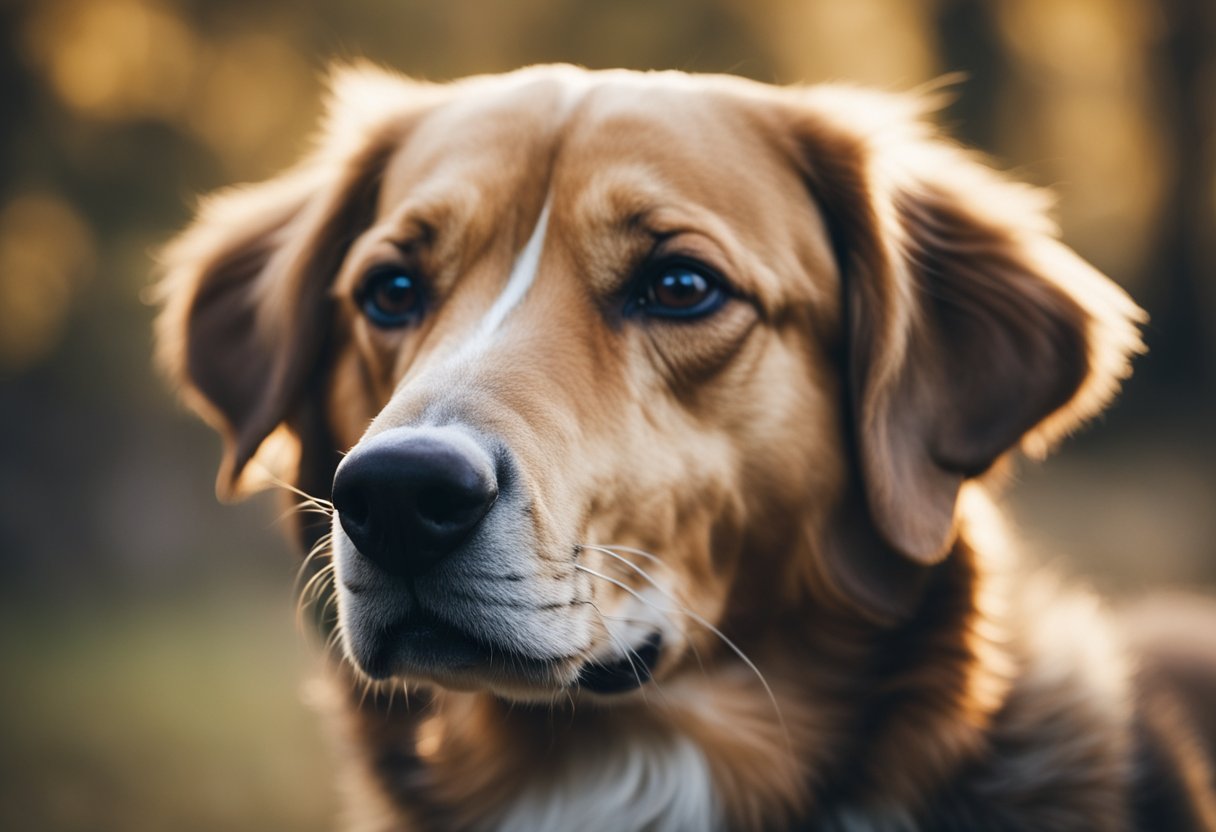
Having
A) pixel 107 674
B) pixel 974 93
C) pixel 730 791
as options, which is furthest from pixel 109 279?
pixel 974 93

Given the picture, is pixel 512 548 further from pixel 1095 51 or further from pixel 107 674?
pixel 1095 51

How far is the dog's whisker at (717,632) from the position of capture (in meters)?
2.38

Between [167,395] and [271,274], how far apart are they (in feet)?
26.5

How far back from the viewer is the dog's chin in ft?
7.32

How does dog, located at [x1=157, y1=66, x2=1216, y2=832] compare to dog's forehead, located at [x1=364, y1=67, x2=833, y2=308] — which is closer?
dog, located at [x1=157, y1=66, x2=1216, y2=832]

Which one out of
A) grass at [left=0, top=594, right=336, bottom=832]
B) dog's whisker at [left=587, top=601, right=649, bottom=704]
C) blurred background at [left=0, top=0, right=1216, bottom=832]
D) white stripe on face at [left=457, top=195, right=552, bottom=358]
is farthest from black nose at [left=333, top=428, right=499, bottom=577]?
blurred background at [left=0, top=0, right=1216, bottom=832]

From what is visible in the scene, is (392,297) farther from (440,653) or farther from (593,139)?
(440,653)

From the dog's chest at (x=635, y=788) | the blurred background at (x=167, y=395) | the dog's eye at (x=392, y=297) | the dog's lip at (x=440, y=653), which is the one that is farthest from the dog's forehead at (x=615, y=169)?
the blurred background at (x=167, y=395)

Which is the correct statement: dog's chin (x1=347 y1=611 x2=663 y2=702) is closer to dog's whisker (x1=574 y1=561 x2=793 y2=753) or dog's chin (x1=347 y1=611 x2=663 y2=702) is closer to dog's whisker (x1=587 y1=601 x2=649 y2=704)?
dog's whisker (x1=587 y1=601 x2=649 y2=704)

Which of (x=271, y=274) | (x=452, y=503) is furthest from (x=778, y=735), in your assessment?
(x=271, y=274)

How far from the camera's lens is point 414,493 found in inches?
79.7

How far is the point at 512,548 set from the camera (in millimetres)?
2160

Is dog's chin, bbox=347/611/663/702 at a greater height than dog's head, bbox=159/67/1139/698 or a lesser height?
lesser

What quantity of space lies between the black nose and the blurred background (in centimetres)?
355
